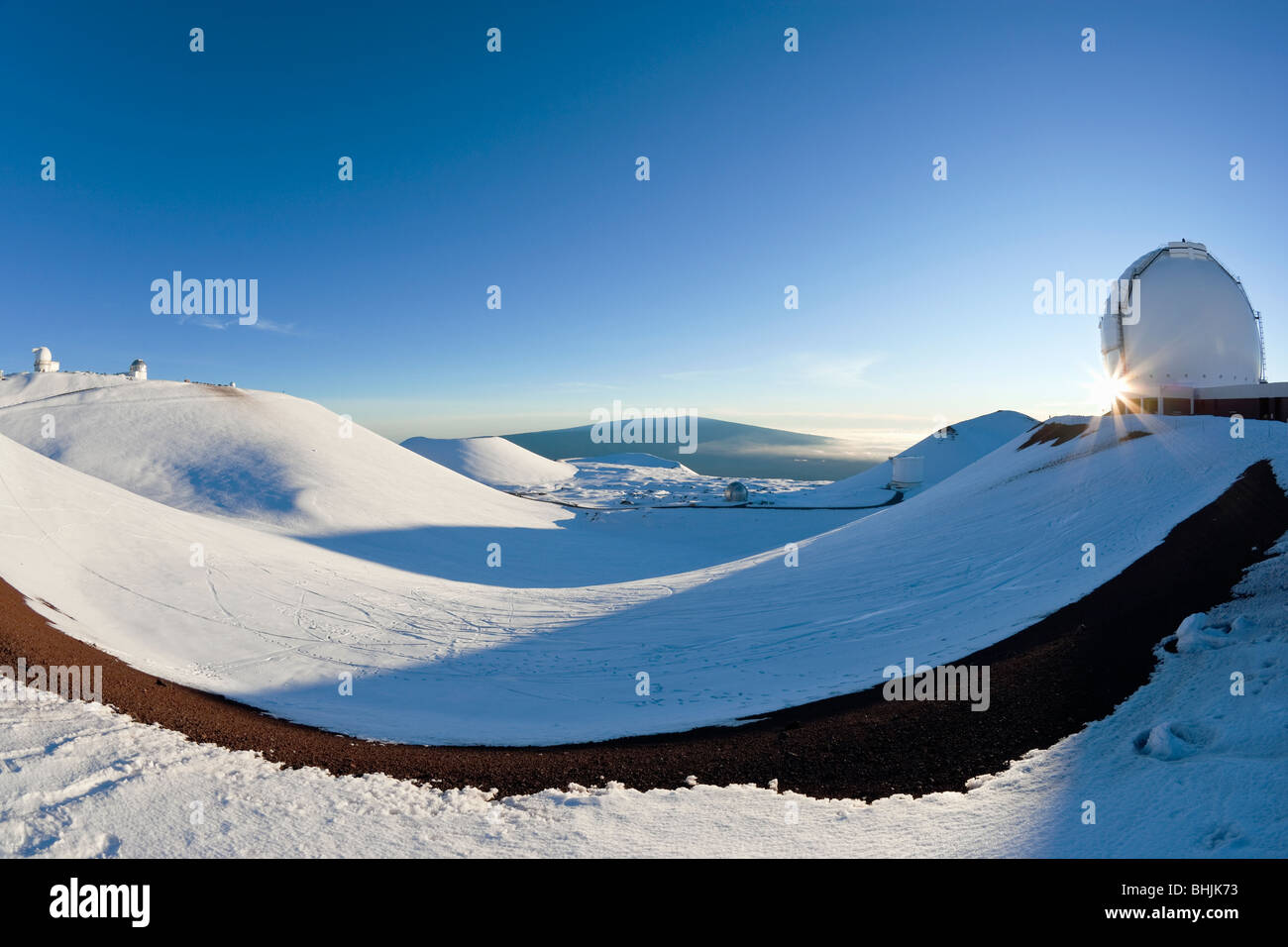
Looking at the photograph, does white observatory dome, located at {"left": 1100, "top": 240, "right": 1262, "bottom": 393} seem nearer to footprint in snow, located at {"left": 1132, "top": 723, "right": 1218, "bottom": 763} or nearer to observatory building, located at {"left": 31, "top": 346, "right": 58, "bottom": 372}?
footprint in snow, located at {"left": 1132, "top": 723, "right": 1218, "bottom": 763}

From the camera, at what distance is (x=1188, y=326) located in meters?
22.8

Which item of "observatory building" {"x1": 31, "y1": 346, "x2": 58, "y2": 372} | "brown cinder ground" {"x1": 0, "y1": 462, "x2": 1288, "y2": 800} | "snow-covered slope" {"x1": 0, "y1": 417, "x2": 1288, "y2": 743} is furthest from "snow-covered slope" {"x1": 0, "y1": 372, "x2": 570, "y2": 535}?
"brown cinder ground" {"x1": 0, "y1": 462, "x2": 1288, "y2": 800}

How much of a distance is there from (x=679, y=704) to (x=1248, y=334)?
97.4 ft

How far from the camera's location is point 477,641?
45.2ft

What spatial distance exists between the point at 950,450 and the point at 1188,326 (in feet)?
102

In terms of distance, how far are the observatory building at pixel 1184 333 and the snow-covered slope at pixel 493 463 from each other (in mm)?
55677

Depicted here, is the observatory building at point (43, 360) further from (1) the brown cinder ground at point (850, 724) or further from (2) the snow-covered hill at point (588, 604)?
(1) the brown cinder ground at point (850, 724)

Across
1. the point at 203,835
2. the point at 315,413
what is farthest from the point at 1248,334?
the point at 315,413

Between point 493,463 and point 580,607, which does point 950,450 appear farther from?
point 493,463

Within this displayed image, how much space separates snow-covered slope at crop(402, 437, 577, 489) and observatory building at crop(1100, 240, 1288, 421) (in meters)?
55.7

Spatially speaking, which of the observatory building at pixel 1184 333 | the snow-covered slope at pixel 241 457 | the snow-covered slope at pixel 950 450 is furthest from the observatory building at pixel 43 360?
the observatory building at pixel 1184 333

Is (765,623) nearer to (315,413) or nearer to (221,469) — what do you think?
(221,469)

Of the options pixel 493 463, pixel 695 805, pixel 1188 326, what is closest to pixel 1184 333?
pixel 1188 326

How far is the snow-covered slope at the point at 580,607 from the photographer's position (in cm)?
998
